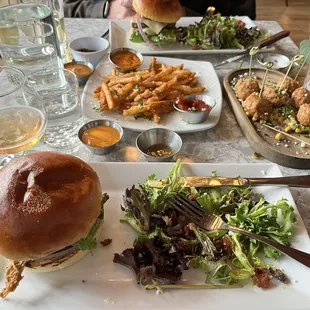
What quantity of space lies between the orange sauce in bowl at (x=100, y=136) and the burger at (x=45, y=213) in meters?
0.47

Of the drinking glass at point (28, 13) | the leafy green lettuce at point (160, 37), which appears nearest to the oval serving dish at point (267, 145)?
the leafy green lettuce at point (160, 37)

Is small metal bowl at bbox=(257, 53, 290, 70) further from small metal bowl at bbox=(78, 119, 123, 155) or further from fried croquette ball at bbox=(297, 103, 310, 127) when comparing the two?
small metal bowl at bbox=(78, 119, 123, 155)

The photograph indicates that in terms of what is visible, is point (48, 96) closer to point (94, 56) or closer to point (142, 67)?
point (94, 56)

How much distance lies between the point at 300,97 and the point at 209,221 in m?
1.03

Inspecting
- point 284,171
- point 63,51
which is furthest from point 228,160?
point 63,51

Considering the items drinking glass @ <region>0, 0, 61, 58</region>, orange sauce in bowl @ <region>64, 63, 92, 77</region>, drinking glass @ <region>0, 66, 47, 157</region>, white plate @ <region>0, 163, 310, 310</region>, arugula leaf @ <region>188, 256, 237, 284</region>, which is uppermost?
drinking glass @ <region>0, 0, 61, 58</region>

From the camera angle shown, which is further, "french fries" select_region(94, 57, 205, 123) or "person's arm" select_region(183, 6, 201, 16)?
"person's arm" select_region(183, 6, 201, 16)

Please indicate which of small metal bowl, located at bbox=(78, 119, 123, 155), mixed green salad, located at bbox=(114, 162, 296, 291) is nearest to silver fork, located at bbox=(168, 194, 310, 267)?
mixed green salad, located at bbox=(114, 162, 296, 291)

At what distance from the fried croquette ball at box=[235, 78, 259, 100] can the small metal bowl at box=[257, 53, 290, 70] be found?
400 millimetres

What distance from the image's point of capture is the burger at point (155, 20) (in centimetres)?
265

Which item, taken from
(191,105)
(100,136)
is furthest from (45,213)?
(191,105)

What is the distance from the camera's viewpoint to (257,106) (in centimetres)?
201

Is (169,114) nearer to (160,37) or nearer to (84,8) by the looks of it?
(160,37)

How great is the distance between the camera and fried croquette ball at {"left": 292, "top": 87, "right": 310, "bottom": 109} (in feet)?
6.84
